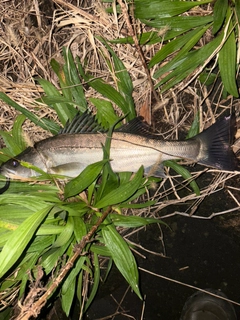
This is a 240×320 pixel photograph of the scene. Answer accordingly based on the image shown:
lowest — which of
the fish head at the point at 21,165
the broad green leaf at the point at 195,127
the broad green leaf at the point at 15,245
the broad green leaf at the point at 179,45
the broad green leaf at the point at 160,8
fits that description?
the broad green leaf at the point at 195,127

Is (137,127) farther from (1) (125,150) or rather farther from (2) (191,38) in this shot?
(2) (191,38)

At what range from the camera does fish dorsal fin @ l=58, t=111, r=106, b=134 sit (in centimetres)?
312

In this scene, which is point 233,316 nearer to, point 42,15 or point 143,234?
point 143,234

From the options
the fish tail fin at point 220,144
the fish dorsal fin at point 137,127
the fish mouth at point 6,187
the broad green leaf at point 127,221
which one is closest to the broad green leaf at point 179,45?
the fish dorsal fin at point 137,127

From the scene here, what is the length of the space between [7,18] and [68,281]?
294 cm

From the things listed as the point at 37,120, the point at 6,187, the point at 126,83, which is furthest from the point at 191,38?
the point at 6,187

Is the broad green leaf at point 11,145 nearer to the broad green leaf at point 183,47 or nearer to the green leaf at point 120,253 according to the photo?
the green leaf at point 120,253

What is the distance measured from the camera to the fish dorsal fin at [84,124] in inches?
123

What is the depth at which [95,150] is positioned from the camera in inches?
120

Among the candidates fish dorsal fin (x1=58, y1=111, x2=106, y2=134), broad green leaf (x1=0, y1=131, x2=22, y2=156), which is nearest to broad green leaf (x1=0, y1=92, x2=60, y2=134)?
broad green leaf (x1=0, y1=131, x2=22, y2=156)

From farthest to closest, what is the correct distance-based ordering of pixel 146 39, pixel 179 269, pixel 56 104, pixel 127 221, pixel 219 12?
pixel 179 269
pixel 56 104
pixel 127 221
pixel 146 39
pixel 219 12

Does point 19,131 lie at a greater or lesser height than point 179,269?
greater

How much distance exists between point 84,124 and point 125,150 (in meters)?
0.46

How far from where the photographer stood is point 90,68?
3.63 metres
